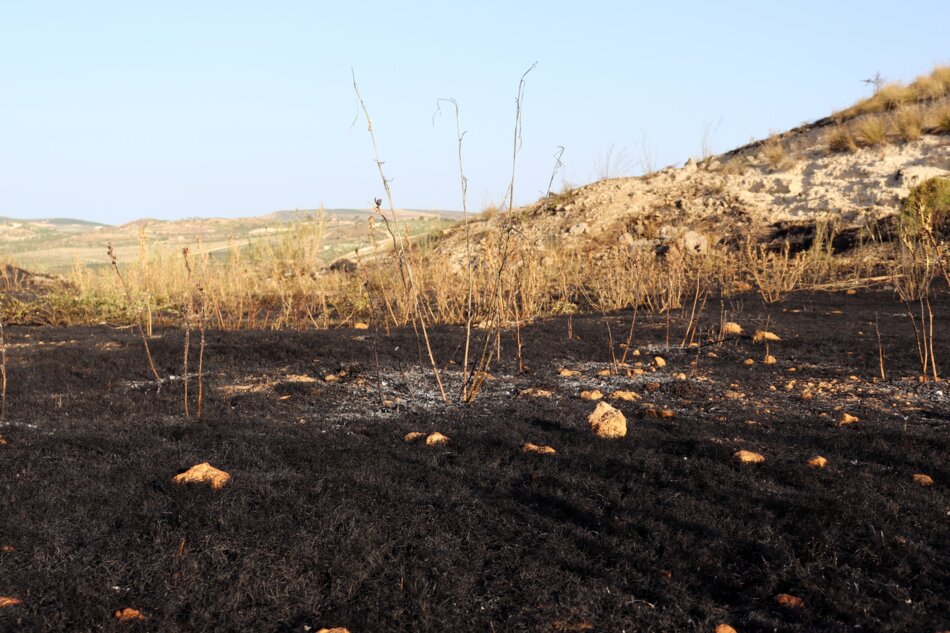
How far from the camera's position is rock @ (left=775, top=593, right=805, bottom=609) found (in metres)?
1.68

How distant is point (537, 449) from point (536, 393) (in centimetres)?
118

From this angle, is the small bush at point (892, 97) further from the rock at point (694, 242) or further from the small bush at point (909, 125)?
the rock at point (694, 242)

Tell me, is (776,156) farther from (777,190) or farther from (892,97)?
(892,97)

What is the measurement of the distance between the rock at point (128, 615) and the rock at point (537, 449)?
4.96ft

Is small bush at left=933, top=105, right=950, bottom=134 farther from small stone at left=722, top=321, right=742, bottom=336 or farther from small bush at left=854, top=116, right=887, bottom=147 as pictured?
small stone at left=722, top=321, right=742, bottom=336

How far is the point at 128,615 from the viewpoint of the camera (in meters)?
1.63

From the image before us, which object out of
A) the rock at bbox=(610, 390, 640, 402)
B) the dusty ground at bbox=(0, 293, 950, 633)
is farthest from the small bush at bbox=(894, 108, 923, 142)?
the rock at bbox=(610, 390, 640, 402)

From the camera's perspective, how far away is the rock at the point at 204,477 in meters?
2.41

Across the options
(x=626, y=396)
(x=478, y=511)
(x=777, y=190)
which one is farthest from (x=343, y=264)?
(x=478, y=511)

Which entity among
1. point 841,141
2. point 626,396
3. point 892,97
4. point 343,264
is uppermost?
point 892,97

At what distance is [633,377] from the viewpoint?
4430 millimetres

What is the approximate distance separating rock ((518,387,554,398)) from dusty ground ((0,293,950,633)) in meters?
0.12

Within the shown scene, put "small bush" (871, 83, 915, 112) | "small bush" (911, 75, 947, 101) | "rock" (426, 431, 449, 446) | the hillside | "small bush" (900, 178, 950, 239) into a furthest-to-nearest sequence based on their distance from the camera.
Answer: "small bush" (871, 83, 915, 112) < "small bush" (911, 75, 947, 101) < the hillside < "small bush" (900, 178, 950, 239) < "rock" (426, 431, 449, 446)

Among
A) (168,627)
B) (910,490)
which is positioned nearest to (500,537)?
(168,627)
